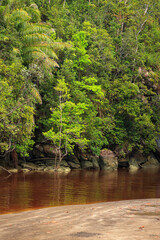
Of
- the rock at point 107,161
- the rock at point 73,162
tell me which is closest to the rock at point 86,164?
the rock at point 73,162

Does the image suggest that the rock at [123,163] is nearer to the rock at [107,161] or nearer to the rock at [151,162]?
the rock at [151,162]

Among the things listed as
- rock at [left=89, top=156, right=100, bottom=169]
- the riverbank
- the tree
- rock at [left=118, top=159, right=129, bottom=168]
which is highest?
the riverbank

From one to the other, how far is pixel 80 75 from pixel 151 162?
15.2 meters

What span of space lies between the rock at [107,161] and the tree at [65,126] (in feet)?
15.2

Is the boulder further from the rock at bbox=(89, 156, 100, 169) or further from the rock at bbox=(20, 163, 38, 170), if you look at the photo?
the rock at bbox=(20, 163, 38, 170)

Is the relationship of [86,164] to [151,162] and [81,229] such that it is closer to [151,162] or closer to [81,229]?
[151,162]

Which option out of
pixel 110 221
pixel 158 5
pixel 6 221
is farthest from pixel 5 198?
pixel 158 5

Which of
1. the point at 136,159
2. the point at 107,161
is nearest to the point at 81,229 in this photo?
the point at 107,161

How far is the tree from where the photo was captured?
88.1 ft

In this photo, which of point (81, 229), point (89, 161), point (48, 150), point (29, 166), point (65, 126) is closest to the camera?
point (81, 229)

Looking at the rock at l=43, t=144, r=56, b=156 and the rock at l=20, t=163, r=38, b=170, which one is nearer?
the rock at l=20, t=163, r=38, b=170

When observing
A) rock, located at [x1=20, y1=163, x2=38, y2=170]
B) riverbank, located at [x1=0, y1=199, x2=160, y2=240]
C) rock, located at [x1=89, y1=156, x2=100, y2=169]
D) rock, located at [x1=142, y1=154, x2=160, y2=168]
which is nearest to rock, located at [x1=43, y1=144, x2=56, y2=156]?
rock, located at [x1=20, y1=163, x2=38, y2=170]

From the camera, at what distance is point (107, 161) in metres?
32.4

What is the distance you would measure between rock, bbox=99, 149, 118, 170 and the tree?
4.65 metres
